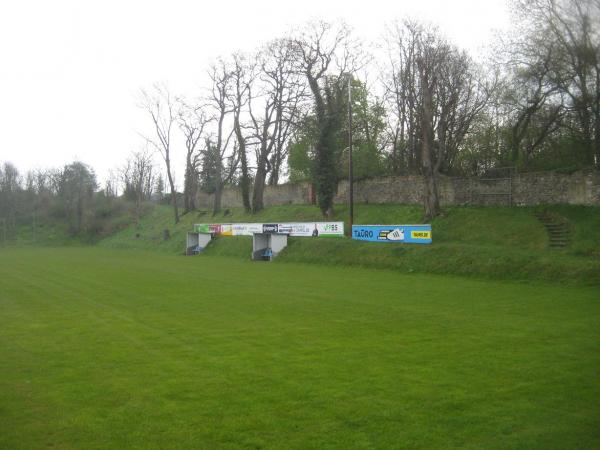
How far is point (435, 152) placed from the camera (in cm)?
3531

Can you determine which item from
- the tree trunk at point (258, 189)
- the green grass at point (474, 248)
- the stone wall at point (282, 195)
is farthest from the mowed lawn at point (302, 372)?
the tree trunk at point (258, 189)

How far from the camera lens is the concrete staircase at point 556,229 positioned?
22.8 meters

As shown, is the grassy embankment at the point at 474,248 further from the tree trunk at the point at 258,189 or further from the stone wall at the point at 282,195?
the tree trunk at the point at 258,189

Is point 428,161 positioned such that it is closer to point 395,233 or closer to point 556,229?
point 395,233

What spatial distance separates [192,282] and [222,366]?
41.6 feet

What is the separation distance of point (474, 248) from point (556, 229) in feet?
14.1

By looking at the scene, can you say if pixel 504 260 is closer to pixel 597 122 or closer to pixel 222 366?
pixel 597 122

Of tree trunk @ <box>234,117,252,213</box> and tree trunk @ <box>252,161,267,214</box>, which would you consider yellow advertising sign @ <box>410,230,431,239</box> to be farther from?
tree trunk @ <box>234,117,252,213</box>

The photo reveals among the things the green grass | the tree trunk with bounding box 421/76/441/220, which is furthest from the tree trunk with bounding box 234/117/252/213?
the tree trunk with bounding box 421/76/441/220

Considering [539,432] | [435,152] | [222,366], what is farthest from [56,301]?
[435,152]

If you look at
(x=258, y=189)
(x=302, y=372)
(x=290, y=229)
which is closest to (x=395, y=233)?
(x=290, y=229)

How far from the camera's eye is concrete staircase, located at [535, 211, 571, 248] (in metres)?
22.8

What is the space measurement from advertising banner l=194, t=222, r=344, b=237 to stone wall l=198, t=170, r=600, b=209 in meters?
7.02

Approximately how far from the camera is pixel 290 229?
3272cm
